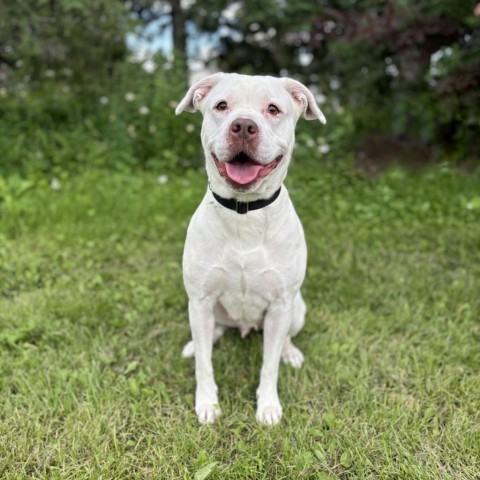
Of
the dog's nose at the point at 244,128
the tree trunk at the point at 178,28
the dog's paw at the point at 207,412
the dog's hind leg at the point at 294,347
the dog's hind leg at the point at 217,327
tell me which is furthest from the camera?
the tree trunk at the point at 178,28

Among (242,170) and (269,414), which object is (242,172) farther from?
(269,414)

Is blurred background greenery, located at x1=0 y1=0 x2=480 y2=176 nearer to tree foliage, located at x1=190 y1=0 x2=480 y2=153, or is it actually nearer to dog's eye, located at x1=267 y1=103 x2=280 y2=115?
tree foliage, located at x1=190 y1=0 x2=480 y2=153

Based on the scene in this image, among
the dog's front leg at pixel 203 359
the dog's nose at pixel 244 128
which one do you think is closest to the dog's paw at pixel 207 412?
the dog's front leg at pixel 203 359

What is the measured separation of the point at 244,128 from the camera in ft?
5.97

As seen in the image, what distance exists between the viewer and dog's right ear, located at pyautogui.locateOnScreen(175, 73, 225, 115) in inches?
83.8

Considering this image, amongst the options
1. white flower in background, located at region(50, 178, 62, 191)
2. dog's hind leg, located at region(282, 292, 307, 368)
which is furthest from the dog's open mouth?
white flower in background, located at region(50, 178, 62, 191)

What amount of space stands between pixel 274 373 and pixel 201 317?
46cm

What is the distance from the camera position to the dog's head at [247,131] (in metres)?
1.85

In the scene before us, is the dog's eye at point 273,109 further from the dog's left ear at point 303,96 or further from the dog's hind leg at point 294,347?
the dog's hind leg at point 294,347

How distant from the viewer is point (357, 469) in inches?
78.4

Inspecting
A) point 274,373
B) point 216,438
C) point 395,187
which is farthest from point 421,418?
point 395,187

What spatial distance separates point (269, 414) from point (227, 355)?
0.54m

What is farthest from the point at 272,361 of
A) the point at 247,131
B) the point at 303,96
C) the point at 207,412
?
the point at 303,96

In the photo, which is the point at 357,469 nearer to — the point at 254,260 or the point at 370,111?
the point at 254,260
